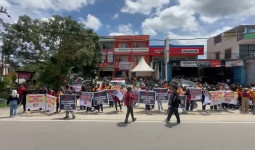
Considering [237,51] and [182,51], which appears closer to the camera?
[237,51]

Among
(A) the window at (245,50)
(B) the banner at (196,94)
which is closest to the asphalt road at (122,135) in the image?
(B) the banner at (196,94)

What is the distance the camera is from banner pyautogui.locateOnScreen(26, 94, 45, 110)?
12.0 meters

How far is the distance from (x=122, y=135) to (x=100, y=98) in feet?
16.7

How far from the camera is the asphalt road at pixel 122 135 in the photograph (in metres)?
6.26

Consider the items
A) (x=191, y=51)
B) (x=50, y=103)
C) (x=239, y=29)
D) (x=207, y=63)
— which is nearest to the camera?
(x=50, y=103)

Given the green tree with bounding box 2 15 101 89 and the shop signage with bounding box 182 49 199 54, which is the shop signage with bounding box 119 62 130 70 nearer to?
the shop signage with bounding box 182 49 199 54

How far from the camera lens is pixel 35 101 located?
1205cm

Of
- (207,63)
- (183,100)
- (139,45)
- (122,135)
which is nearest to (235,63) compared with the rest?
(207,63)

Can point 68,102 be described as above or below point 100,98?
below

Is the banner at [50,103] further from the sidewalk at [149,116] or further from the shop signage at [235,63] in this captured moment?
the shop signage at [235,63]

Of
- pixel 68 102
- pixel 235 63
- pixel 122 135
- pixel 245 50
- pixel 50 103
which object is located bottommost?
pixel 122 135

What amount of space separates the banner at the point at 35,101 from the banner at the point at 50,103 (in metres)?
0.32

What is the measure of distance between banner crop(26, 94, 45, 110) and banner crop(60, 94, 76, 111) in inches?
62.5

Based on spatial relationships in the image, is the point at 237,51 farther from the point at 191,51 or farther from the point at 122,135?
the point at 122,135
